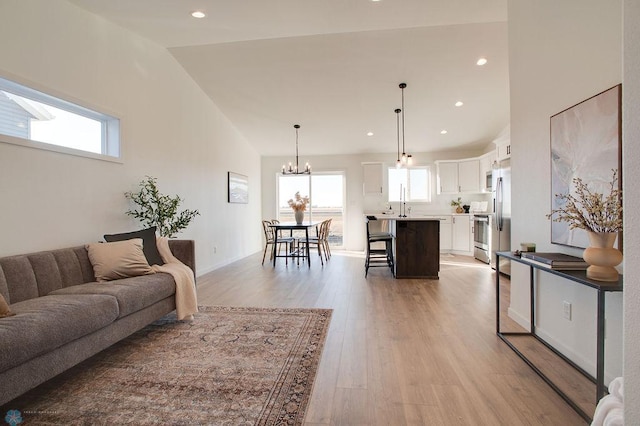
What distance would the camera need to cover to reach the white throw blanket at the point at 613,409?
1.04 meters

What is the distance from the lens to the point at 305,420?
1.58 m

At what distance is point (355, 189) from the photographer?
8023 millimetres

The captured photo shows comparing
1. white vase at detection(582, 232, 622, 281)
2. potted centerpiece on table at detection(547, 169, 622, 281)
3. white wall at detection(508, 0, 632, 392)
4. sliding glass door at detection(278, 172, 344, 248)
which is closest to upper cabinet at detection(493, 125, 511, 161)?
white wall at detection(508, 0, 632, 392)

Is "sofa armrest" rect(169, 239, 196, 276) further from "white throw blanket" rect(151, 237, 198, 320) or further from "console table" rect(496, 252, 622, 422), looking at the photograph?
"console table" rect(496, 252, 622, 422)

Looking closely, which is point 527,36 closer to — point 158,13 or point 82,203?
point 158,13

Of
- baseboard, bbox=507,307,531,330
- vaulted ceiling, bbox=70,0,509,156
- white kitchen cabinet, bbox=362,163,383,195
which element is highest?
vaulted ceiling, bbox=70,0,509,156

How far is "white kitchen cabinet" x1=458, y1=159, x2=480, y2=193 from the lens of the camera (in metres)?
7.01

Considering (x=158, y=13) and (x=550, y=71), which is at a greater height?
(x=158, y=13)

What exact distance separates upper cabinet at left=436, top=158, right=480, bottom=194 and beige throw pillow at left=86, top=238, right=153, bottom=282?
21.5 feet

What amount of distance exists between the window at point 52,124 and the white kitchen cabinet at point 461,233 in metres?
6.62

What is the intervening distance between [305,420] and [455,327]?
5.87 ft

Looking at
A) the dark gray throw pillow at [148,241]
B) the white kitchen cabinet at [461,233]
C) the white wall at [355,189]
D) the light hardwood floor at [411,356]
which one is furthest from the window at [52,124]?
the white kitchen cabinet at [461,233]

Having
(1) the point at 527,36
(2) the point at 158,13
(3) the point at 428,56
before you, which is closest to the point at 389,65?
(3) the point at 428,56

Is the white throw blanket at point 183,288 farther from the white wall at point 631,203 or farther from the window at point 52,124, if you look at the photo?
the white wall at point 631,203
